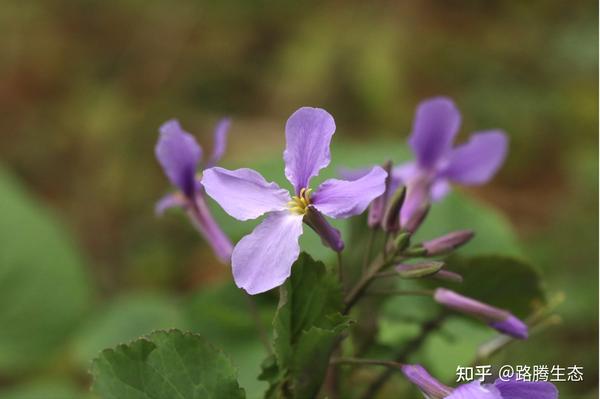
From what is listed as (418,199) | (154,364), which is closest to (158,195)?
(418,199)

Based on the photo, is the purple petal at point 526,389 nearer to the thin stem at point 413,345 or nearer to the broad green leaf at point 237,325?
the thin stem at point 413,345

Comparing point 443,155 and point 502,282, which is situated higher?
point 443,155

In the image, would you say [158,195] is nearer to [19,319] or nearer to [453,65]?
[19,319]

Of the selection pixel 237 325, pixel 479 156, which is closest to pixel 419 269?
pixel 479 156

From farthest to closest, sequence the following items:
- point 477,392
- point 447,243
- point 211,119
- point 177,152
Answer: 1. point 211,119
2. point 177,152
3. point 447,243
4. point 477,392

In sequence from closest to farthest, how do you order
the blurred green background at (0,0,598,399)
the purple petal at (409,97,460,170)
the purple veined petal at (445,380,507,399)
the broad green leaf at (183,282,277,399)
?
the purple veined petal at (445,380,507,399) < the purple petal at (409,97,460,170) < the broad green leaf at (183,282,277,399) < the blurred green background at (0,0,598,399)

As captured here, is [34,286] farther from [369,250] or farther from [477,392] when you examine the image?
[477,392]

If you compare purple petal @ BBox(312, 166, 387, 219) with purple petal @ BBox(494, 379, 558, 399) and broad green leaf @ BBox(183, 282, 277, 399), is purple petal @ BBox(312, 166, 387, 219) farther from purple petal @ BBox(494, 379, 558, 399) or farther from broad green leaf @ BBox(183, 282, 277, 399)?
broad green leaf @ BBox(183, 282, 277, 399)

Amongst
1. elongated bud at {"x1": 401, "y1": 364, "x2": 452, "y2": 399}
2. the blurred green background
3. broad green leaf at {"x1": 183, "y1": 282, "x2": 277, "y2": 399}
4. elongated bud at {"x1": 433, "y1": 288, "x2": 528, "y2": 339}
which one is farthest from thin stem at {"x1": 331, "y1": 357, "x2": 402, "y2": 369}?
the blurred green background
